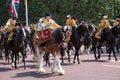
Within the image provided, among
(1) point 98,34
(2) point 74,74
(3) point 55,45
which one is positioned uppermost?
(1) point 98,34

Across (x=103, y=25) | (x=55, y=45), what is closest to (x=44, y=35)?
(x=55, y=45)

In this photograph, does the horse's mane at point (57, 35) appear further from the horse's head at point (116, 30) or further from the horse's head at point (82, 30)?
the horse's head at point (116, 30)

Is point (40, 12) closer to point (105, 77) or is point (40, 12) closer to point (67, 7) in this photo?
point (67, 7)

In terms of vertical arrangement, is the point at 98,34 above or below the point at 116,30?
below

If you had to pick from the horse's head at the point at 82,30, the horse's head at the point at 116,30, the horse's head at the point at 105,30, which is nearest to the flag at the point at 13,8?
the horse's head at the point at 105,30

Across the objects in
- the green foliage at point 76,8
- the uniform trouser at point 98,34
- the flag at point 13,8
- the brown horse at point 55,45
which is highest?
the green foliage at point 76,8

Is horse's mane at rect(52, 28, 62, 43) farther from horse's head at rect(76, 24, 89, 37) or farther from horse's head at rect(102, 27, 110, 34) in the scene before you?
horse's head at rect(102, 27, 110, 34)

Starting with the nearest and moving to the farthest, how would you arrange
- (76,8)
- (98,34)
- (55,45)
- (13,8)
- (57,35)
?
1. (57,35)
2. (55,45)
3. (98,34)
4. (13,8)
5. (76,8)

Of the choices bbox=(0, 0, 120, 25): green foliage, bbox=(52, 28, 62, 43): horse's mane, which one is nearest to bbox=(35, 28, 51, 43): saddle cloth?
bbox=(52, 28, 62, 43): horse's mane

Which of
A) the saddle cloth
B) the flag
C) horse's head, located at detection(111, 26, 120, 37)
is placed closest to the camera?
the saddle cloth

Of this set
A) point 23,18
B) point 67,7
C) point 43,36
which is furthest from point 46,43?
point 23,18

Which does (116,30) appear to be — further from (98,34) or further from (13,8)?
(13,8)

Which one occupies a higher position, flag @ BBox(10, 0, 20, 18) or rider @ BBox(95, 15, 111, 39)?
flag @ BBox(10, 0, 20, 18)

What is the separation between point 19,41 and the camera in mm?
19312
